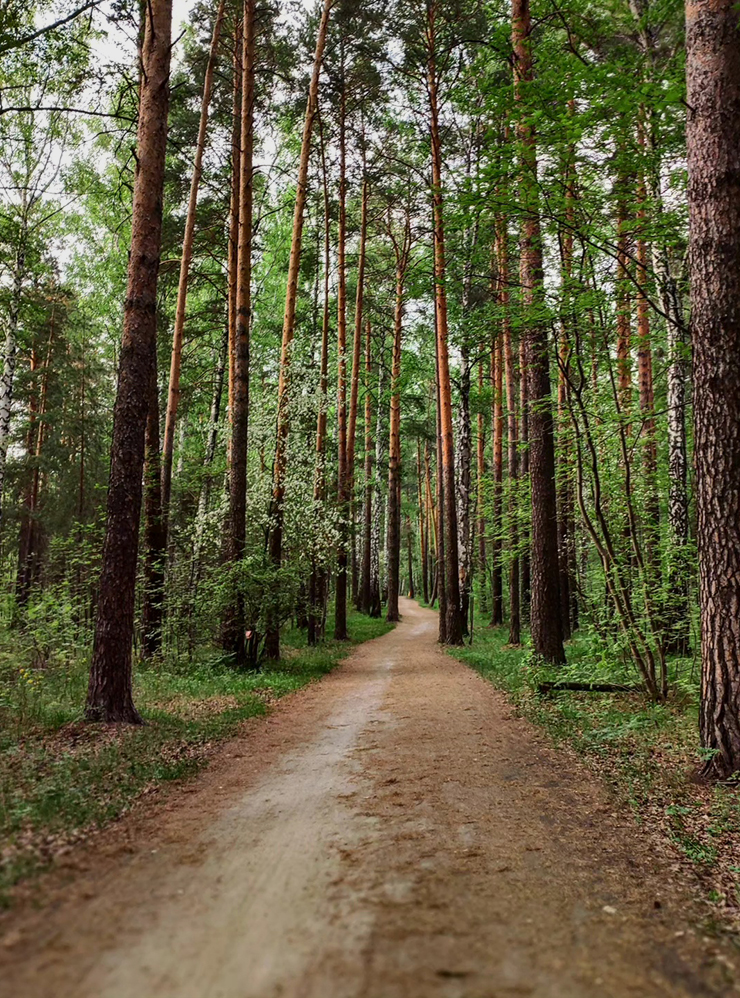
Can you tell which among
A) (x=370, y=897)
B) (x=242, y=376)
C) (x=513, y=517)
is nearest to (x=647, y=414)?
(x=370, y=897)

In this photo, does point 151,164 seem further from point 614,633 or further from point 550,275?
point 614,633

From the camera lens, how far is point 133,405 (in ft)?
23.0

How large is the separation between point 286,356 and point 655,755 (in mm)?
11249

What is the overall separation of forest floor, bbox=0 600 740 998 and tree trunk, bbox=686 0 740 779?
5.09 ft

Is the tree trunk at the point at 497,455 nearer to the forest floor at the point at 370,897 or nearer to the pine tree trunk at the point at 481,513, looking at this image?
the pine tree trunk at the point at 481,513

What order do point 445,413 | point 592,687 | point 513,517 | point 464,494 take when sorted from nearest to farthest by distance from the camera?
1. point 592,687
2. point 513,517
3. point 445,413
4. point 464,494

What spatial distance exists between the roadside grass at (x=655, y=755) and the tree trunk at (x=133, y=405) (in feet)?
16.8

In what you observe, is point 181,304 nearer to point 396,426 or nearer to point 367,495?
point 396,426

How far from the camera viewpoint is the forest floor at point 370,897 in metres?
2.46

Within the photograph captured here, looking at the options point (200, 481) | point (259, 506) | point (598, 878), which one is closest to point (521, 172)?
point (598, 878)

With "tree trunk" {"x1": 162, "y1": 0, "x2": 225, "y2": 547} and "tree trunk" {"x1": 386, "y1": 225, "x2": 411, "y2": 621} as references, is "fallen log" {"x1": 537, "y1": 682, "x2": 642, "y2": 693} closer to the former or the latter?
"tree trunk" {"x1": 162, "y1": 0, "x2": 225, "y2": 547}

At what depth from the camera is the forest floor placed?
2457 mm

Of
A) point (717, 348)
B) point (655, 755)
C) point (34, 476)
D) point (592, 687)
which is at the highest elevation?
point (34, 476)

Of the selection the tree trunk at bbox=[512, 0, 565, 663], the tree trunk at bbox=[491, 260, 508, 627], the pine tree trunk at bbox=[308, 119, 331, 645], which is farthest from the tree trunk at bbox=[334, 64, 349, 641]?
the tree trunk at bbox=[512, 0, 565, 663]
